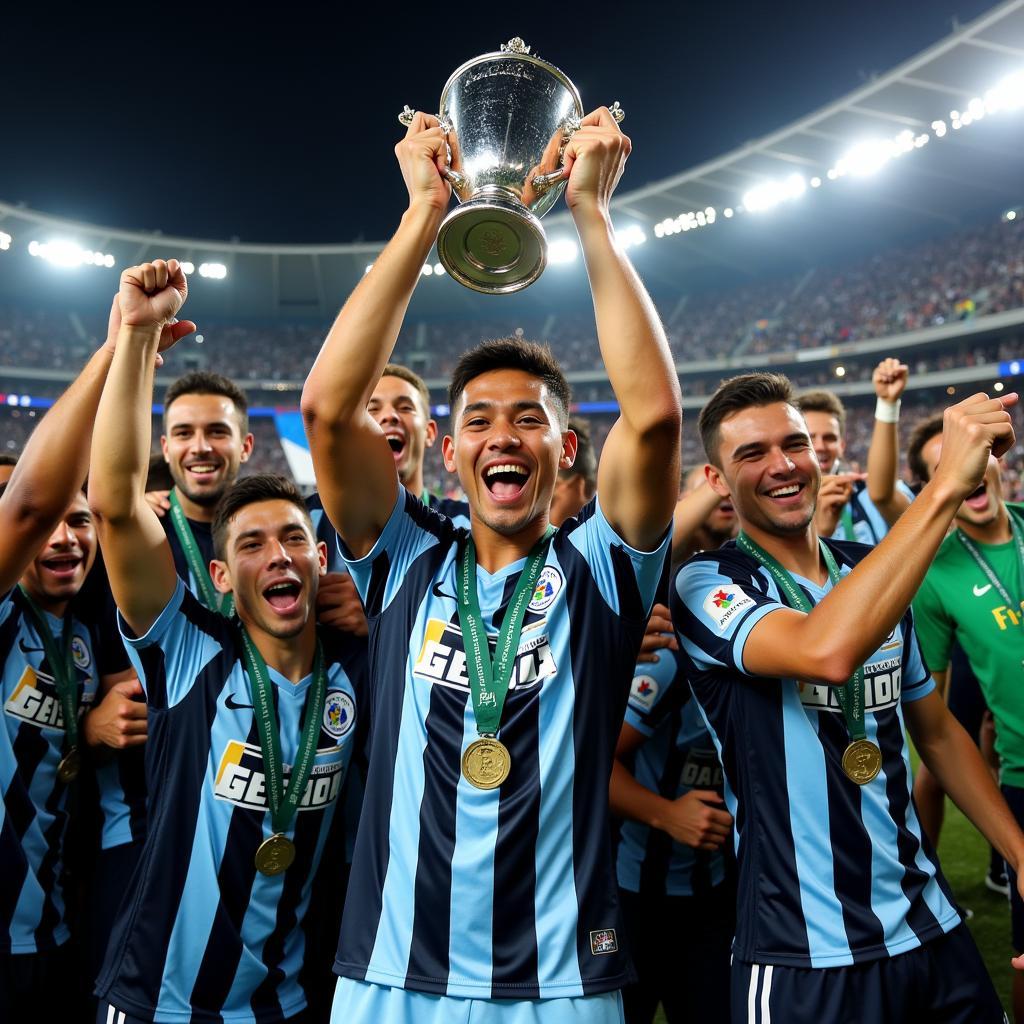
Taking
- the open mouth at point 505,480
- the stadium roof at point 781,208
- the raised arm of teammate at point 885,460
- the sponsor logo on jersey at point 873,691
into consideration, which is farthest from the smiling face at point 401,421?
the stadium roof at point 781,208

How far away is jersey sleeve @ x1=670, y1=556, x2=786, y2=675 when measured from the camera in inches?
69.5

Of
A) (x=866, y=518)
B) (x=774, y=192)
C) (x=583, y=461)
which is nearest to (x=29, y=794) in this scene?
(x=583, y=461)

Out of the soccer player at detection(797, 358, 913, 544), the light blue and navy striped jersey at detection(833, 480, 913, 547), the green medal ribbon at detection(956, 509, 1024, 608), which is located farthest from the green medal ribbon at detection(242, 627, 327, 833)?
the light blue and navy striped jersey at detection(833, 480, 913, 547)

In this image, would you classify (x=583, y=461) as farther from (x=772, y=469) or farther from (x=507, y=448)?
(x=507, y=448)

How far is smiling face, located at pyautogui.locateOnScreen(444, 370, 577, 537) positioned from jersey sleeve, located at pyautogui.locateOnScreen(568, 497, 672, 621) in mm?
142

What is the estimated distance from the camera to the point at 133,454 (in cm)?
190

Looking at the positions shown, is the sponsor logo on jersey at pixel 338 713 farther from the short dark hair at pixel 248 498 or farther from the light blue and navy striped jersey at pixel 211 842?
the short dark hair at pixel 248 498

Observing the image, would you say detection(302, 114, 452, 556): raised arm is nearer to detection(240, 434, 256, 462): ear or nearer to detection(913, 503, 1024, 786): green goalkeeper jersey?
detection(240, 434, 256, 462): ear

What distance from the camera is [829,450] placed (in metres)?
4.18

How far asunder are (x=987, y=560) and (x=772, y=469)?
5.44 feet

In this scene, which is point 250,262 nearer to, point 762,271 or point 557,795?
point 762,271

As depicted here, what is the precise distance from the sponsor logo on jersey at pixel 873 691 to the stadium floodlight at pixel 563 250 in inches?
1019

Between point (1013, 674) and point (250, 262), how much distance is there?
3053cm

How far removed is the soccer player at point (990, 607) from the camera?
2.98 m
